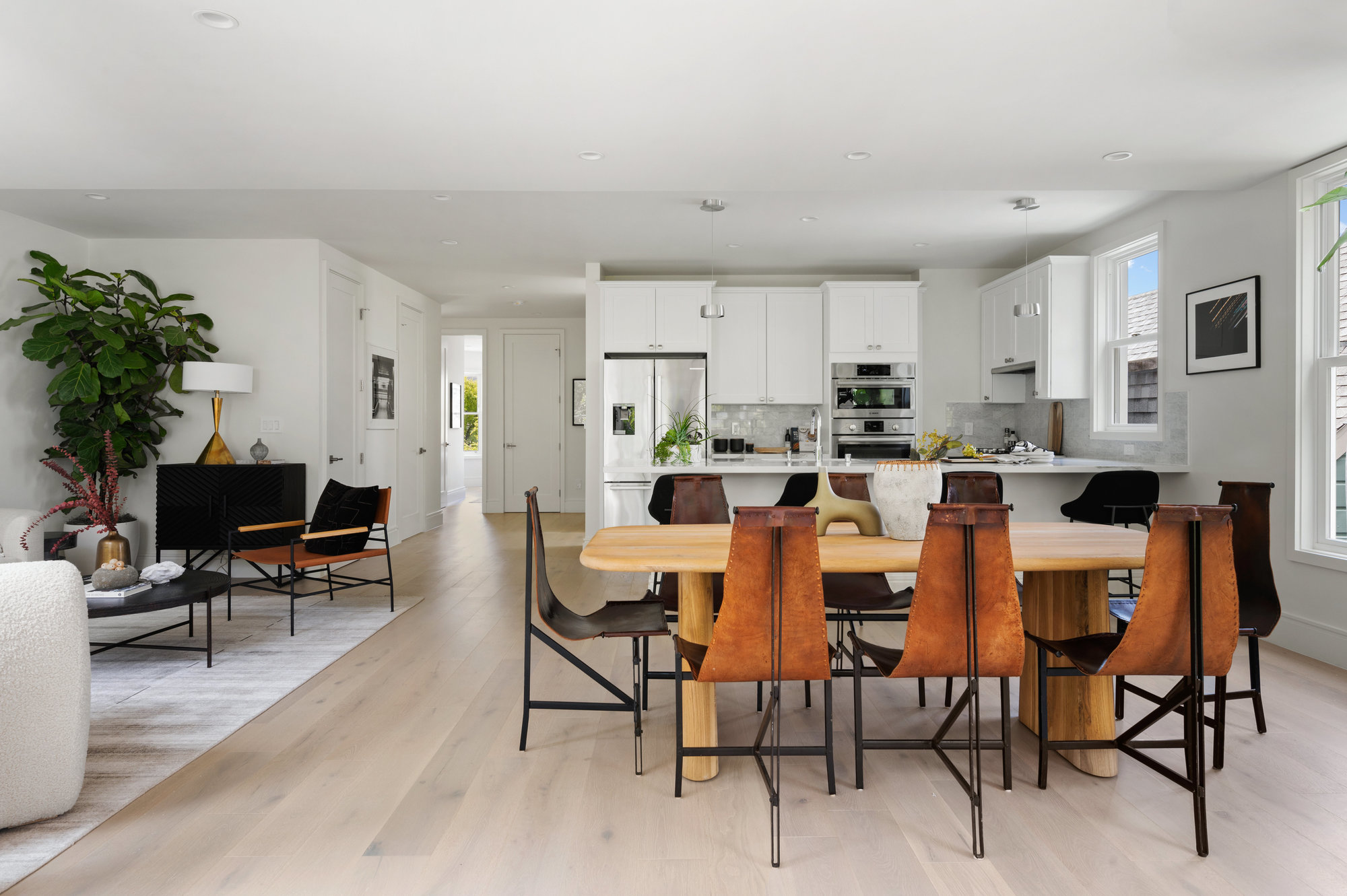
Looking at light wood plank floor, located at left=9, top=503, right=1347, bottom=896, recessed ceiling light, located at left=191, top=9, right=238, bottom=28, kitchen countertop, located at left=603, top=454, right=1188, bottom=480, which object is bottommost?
light wood plank floor, located at left=9, top=503, right=1347, bottom=896

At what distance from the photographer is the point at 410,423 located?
26.5ft

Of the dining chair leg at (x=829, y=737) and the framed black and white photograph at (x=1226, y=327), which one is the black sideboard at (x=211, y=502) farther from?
the framed black and white photograph at (x=1226, y=327)

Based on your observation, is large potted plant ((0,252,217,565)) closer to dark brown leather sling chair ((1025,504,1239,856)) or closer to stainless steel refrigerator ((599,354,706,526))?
stainless steel refrigerator ((599,354,706,526))

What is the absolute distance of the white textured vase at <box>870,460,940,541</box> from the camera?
2586mm

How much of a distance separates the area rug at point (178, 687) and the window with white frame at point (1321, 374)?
505cm

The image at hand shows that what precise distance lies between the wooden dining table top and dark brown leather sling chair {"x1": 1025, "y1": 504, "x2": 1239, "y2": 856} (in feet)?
0.42

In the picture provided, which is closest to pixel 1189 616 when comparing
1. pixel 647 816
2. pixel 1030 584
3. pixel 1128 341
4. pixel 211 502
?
pixel 1030 584

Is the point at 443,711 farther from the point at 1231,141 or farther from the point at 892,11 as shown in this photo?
the point at 1231,141

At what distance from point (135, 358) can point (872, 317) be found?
5901 millimetres

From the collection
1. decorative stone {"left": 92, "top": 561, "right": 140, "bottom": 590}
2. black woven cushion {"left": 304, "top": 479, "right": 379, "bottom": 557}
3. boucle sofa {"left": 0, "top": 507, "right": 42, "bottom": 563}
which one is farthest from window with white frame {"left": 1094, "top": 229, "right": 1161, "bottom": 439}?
boucle sofa {"left": 0, "top": 507, "right": 42, "bottom": 563}

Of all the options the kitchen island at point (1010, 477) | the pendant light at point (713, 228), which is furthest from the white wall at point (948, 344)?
the pendant light at point (713, 228)

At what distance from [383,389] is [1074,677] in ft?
21.4

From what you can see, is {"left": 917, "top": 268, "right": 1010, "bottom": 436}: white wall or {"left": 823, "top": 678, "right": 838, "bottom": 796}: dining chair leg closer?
{"left": 823, "top": 678, "right": 838, "bottom": 796}: dining chair leg

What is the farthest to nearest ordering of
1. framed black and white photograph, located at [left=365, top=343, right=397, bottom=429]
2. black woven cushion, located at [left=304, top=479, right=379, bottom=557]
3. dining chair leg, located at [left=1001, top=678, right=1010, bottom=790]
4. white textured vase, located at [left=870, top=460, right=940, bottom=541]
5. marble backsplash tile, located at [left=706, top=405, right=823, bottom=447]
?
marble backsplash tile, located at [left=706, top=405, right=823, bottom=447] → framed black and white photograph, located at [left=365, top=343, right=397, bottom=429] → black woven cushion, located at [left=304, top=479, right=379, bottom=557] → white textured vase, located at [left=870, top=460, right=940, bottom=541] → dining chair leg, located at [left=1001, top=678, right=1010, bottom=790]
